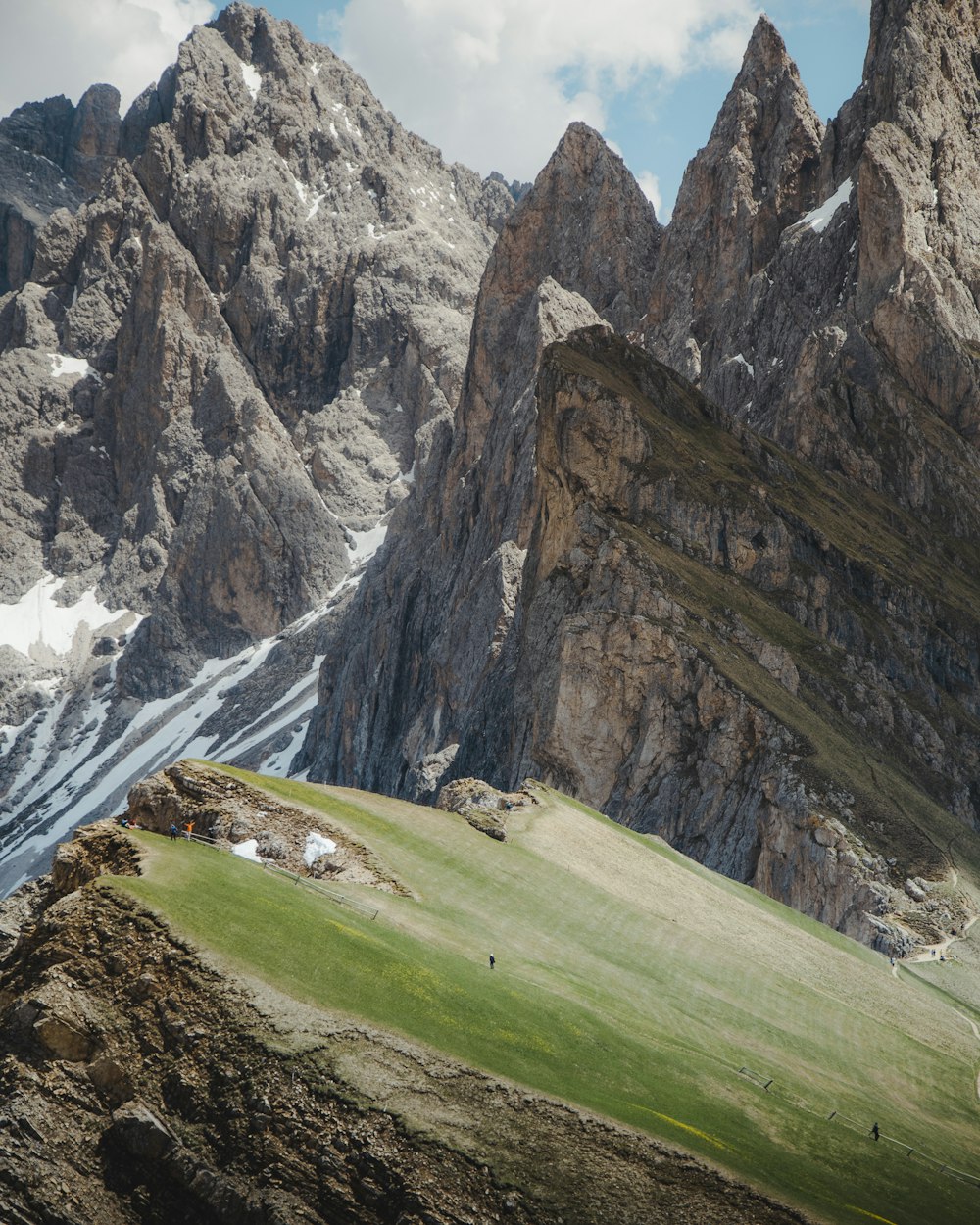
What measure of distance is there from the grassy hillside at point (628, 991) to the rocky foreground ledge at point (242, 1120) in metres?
0.96

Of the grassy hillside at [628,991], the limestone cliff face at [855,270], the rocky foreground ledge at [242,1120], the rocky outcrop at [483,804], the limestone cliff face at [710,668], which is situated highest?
the limestone cliff face at [855,270]

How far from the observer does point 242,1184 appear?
18406mm

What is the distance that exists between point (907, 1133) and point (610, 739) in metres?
54.0

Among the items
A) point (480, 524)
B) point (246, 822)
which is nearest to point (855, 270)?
point (480, 524)

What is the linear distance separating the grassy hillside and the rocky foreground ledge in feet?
3.17

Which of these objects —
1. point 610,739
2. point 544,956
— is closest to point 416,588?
point 610,739

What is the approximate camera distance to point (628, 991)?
3312 cm

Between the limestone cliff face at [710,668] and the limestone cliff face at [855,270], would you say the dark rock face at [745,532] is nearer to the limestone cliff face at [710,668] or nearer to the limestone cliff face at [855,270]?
the limestone cliff face at [710,668]

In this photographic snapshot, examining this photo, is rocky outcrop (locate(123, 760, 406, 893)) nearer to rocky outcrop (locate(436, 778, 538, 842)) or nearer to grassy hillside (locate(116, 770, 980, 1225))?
grassy hillside (locate(116, 770, 980, 1225))

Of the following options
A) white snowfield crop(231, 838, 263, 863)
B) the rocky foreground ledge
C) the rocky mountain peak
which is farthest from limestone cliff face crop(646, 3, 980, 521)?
the rocky foreground ledge

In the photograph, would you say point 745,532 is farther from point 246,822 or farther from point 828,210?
point 246,822

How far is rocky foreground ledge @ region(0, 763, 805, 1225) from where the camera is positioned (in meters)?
18.3

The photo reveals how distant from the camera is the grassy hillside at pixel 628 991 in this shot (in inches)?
914

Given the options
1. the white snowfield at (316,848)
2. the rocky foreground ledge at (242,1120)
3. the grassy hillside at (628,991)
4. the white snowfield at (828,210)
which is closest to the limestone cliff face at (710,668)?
the grassy hillside at (628,991)
